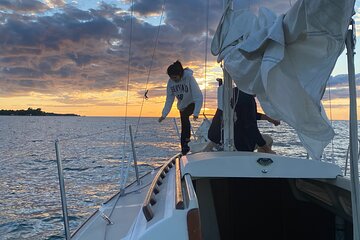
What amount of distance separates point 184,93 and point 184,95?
4cm

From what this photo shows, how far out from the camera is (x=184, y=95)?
682 centimetres

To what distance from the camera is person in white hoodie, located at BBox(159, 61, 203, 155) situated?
641 centimetres

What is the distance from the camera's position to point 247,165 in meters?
2.94

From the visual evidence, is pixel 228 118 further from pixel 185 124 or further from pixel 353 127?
pixel 353 127

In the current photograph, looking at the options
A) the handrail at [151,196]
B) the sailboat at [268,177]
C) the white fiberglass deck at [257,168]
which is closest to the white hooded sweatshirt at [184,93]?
the sailboat at [268,177]

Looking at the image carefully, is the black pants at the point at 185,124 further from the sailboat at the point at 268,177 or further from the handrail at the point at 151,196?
the handrail at the point at 151,196

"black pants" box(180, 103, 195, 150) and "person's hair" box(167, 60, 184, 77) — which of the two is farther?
"black pants" box(180, 103, 195, 150)

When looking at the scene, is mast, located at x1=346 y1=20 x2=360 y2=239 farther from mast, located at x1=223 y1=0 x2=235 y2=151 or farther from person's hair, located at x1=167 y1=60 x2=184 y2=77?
person's hair, located at x1=167 y1=60 x2=184 y2=77

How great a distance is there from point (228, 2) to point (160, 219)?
3225mm

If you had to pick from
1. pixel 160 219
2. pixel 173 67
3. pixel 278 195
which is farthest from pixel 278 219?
pixel 173 67

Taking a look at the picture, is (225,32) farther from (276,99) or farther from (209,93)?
(209,93)

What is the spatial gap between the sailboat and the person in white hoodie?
2049mm

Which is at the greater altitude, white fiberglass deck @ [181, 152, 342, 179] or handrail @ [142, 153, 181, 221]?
white fiberglass deck @ [181, 152, 342, 179]

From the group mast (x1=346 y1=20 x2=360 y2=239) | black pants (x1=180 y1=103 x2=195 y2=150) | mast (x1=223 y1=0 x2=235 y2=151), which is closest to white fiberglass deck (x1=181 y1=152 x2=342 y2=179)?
mast (x1=346 y1=20 x2=360 y2=239)
